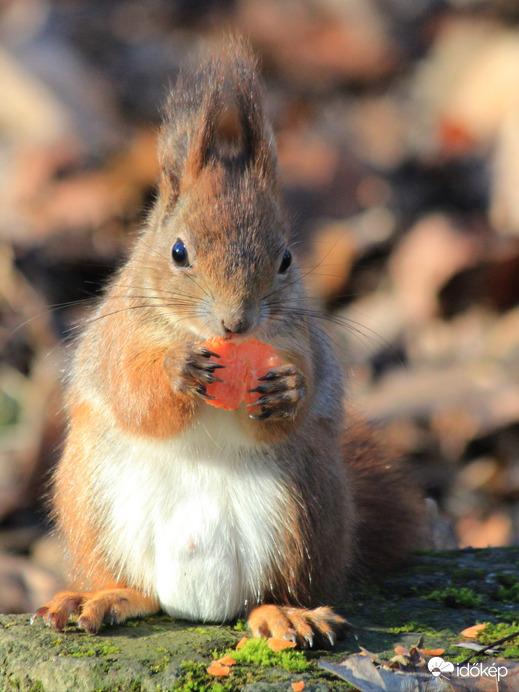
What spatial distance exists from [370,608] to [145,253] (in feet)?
2.91

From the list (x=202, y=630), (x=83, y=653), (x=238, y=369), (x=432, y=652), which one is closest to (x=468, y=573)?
(x=432, y=652)

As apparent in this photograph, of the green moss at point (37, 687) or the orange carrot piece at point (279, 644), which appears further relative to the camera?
the orange carrot piece at point (279, 644)

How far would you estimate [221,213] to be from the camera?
1.93 m

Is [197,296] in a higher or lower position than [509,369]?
lower

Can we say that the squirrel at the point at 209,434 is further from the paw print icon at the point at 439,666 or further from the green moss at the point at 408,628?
the paw print icon at the point at 439,666

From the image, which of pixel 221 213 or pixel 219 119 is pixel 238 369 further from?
pixel 219 119

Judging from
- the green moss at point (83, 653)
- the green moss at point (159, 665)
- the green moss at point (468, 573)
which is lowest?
the green moss at point (159, 665)

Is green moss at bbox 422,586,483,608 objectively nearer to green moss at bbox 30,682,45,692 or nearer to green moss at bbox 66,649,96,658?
green moss at bbox 66,649,96,658

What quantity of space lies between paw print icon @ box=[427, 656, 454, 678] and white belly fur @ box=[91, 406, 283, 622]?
1.32 ft

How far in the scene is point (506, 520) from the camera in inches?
138

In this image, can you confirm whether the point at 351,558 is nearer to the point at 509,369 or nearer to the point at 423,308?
the point at 509,369

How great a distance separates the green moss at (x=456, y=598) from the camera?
2086 mm

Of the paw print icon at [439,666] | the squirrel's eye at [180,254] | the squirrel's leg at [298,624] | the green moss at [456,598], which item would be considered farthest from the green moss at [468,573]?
the squirrel's eye at [180,254]

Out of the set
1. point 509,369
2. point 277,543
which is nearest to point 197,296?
point 277,543
